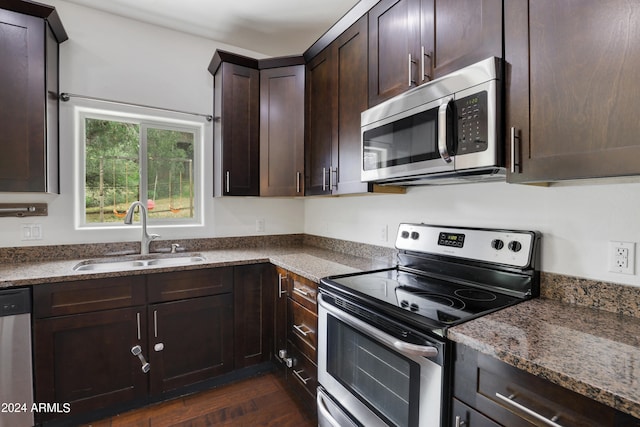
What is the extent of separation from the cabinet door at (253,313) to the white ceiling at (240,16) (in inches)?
71.9

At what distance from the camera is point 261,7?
7.31 ft

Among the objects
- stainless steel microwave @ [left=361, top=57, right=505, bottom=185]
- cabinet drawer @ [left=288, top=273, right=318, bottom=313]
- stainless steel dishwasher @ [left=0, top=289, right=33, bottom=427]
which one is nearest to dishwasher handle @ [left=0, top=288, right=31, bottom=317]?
stainless steel dishwasher @ [left=0, top=289, right=33, bottom=427]

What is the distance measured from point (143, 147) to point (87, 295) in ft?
4.00

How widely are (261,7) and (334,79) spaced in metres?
0.79

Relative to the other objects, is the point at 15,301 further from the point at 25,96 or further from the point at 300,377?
the point at 300,377

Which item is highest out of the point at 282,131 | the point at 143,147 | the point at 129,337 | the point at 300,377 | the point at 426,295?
the point at 282,131

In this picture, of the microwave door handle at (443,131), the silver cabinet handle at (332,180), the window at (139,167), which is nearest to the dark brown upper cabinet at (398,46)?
the microwave door handle at (443,131)

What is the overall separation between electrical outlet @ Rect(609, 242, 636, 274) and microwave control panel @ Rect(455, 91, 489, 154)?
0.58 meters

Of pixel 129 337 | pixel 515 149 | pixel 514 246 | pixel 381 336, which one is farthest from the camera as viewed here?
A: pixel 129 337

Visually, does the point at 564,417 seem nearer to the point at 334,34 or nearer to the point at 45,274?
the point at 334,34

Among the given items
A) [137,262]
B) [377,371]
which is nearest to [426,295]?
[377,371]

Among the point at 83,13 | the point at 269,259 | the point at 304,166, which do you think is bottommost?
the point at 269,259

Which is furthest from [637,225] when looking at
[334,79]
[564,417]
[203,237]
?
[203,237]

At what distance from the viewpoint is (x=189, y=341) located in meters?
2.05
